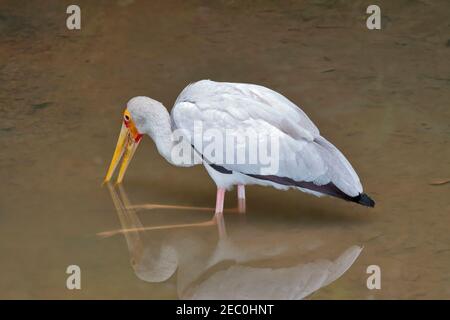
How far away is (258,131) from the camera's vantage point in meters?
6.43

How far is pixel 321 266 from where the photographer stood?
613 cm

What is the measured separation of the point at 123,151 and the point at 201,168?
0.67 metres

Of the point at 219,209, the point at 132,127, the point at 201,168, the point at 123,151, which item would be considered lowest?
the point at 219,209

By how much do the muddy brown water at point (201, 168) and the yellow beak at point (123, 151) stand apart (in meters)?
0.15

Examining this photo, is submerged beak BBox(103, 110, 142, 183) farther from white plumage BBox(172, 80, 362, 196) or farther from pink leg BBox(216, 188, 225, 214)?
pink leg BBox(216, 188, 225, 214)

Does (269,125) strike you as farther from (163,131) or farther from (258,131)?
(163,131)

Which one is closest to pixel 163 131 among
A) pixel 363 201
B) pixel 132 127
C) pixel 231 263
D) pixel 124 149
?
pixel 132 127

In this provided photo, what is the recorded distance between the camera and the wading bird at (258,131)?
6320mm

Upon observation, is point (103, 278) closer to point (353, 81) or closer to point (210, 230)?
point (210, 230)

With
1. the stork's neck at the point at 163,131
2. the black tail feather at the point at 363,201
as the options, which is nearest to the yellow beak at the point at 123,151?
the stork's neck at the point at 163,131

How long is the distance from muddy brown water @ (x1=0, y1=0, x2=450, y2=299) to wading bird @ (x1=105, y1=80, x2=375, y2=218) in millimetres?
336

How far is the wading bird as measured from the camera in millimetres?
6320

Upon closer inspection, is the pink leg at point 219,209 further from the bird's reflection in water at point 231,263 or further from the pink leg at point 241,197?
the pink leg at point 241,197

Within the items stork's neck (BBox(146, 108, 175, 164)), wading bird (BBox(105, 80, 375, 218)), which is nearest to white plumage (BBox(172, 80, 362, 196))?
wading bird (BBox(105, 80, 375, 218))
